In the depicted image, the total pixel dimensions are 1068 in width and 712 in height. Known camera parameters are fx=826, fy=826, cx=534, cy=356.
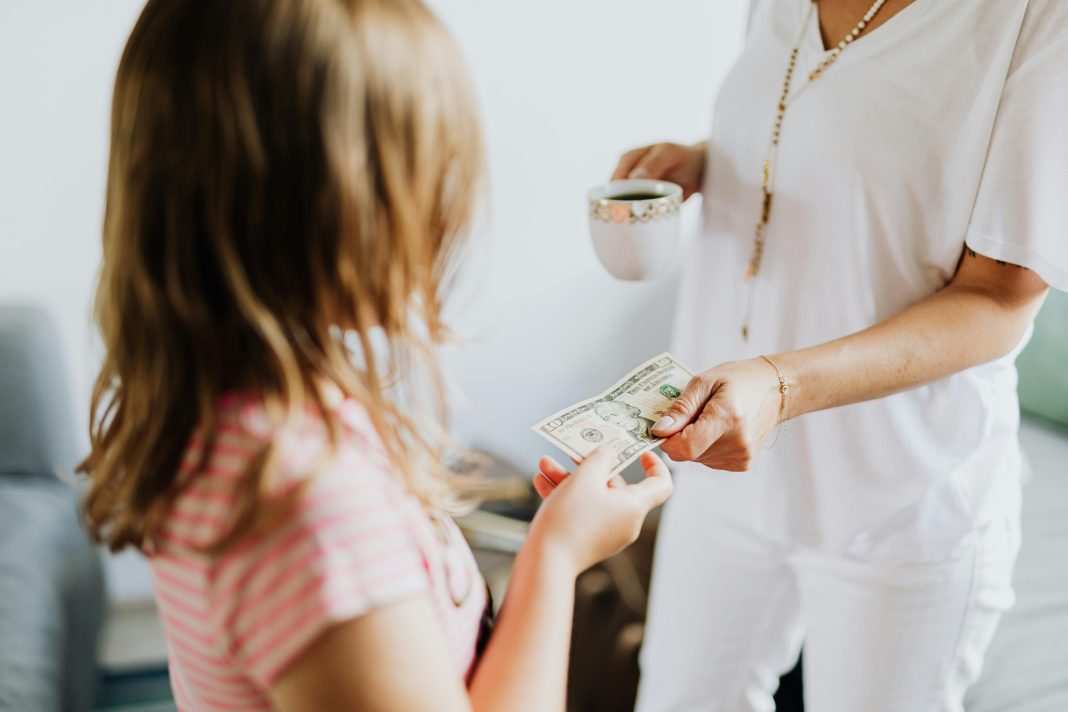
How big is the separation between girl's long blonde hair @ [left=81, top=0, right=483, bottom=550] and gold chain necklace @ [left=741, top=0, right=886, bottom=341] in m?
0.51

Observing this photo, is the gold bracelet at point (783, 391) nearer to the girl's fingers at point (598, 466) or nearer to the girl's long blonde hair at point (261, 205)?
the girl's fingers at point (598, 466)

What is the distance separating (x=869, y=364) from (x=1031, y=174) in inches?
9.3

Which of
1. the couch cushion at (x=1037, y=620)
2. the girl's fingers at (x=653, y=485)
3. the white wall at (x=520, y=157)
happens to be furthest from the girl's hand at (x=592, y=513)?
the white wall at (x=520, y=157)

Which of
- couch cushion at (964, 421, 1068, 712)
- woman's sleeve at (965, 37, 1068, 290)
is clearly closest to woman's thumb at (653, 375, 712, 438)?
woman's sleeve at (965, 37, 1068, 290)

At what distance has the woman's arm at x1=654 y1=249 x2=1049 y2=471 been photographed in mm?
833

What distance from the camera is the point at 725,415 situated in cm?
82

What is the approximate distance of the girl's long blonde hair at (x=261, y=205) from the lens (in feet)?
1.67

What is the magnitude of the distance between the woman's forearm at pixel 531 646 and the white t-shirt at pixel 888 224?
0.50 meters

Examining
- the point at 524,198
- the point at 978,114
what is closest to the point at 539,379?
the point at 524,198

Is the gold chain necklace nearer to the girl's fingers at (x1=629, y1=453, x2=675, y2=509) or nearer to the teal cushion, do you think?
the girl's fingers at (x1=629, y1=453, x2=675, y2=509)

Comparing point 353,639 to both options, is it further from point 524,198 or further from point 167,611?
point 524,198

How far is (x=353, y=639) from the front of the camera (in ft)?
1.59

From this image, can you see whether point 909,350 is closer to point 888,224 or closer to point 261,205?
point 888,224

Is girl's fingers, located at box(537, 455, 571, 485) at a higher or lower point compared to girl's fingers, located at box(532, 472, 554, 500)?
higher
